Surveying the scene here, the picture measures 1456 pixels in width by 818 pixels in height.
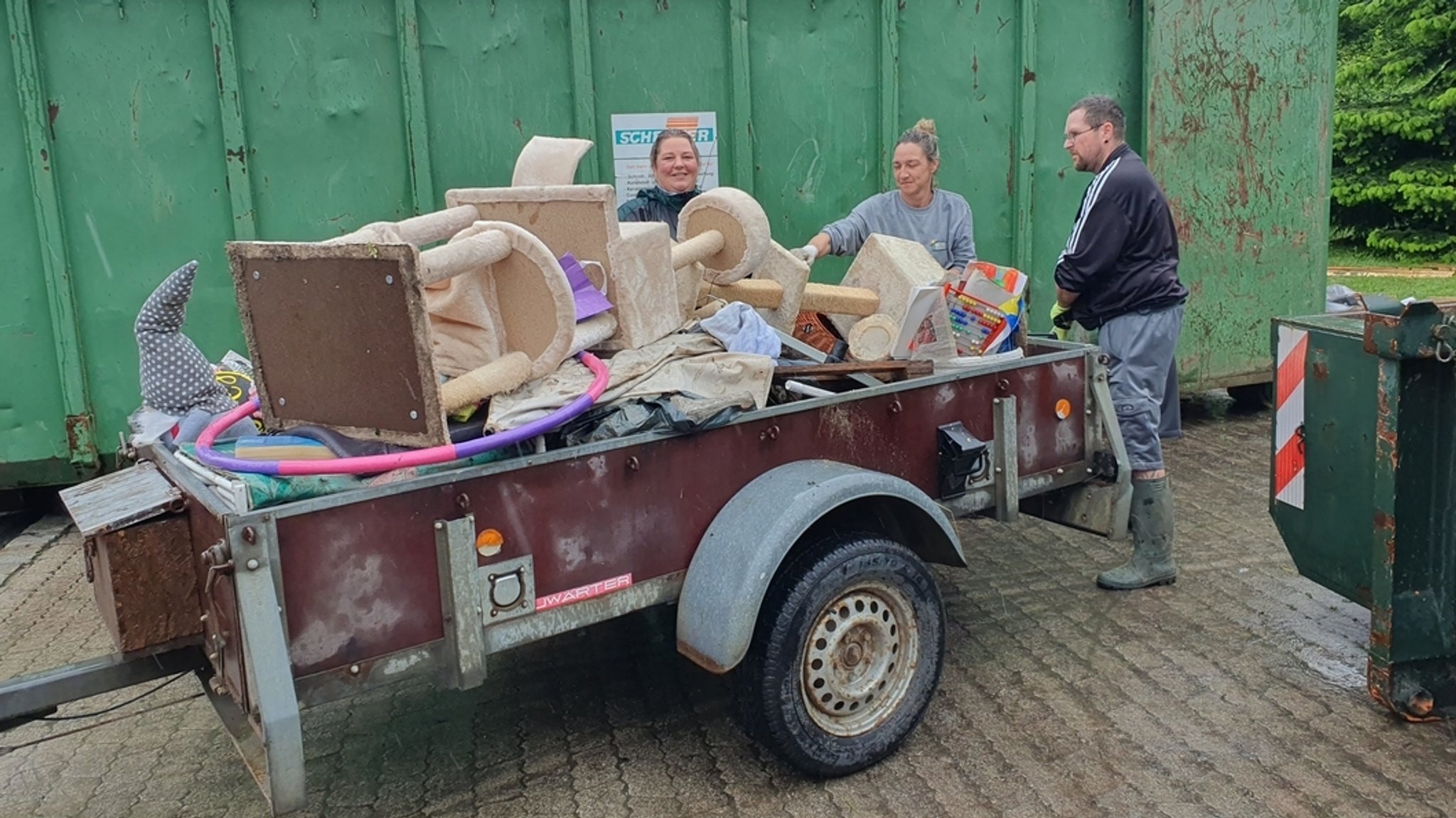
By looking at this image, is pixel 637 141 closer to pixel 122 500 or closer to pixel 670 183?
pixel 670 183

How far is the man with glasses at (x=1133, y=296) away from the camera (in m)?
4.67

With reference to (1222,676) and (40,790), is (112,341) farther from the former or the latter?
(1222,676)

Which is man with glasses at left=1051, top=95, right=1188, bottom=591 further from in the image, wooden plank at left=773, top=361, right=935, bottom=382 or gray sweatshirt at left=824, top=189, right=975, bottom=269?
wooden plank at left=773, top=361, right=935, bottom=382

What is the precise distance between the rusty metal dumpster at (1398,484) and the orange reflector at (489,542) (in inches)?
99.9

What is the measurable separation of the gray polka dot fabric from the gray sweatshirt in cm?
279

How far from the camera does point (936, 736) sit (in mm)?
3643

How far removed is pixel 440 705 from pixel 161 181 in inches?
125

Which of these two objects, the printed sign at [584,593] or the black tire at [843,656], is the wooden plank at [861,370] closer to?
the black tire at [843,656]

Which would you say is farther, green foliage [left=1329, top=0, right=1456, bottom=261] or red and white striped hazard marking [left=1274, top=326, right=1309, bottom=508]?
green foliage [left=1329, top=0, right=1456, bottom=261]

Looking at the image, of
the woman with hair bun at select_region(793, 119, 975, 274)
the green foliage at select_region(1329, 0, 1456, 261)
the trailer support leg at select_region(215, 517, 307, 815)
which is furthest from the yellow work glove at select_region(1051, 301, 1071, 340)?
the green foliage at select_region(1329, 0, 1456, 261)

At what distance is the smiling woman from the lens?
203 inches

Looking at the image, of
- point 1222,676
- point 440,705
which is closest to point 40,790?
point 440,705

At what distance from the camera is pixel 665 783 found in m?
3.42

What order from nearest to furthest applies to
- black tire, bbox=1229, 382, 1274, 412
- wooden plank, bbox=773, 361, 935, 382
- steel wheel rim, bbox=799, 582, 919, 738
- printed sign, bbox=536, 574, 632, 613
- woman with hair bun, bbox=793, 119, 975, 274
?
printed sign, bbox=536, 574, 632, 613, steel wheel rim, bbox=799, 582, 919, 738, wooden plank, bbox=773, 361, 935, 382, woman with hair bun, bbox=793, 119, 975, 274, black tire, bbox=1229, 382, 1274, 412
